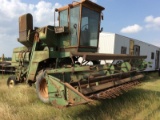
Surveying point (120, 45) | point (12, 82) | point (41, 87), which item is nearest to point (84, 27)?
point (41, 87)

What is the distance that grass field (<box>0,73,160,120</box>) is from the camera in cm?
480

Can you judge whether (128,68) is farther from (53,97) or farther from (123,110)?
(53,97)

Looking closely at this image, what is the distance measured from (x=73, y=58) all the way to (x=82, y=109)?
2.03 meters

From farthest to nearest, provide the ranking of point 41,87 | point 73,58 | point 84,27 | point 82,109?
point 73,58, point 84,27, point 41,87, point 82,109

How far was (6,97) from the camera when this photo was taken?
6543mm

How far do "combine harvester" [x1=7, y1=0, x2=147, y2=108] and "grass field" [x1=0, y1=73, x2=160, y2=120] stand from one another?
41 cm

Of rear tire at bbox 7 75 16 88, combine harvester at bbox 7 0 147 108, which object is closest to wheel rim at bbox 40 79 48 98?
combine harvester at bbox 7 0 147 108

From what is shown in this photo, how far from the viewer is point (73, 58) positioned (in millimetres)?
6930

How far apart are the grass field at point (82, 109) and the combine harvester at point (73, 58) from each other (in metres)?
0.41

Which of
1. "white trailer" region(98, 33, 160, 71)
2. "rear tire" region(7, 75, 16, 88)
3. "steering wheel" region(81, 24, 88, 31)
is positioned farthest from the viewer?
"white trailer" region(98, 33, 160, 71)

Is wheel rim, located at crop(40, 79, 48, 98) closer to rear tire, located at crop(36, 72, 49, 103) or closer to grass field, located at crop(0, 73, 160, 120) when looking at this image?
rear tire, located at crop(36, 72, 49, 103)

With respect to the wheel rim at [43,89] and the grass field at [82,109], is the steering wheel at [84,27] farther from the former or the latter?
the grass field at [82,109]

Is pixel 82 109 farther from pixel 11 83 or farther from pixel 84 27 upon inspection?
pixel 11 83

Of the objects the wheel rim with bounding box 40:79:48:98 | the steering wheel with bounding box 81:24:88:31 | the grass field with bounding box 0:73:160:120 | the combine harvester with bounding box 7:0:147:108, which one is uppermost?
the steering wheel with bounding box 81:24:88:31
